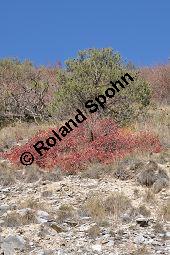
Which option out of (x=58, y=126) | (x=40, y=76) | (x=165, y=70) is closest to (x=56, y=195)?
(x=58, y=126)

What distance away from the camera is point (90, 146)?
675 inches

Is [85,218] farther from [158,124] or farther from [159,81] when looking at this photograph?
[159,81]

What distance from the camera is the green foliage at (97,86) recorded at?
2033 cm

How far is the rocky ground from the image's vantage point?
384 inches

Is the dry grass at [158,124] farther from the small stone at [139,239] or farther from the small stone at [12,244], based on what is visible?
the small stone at [12,244]

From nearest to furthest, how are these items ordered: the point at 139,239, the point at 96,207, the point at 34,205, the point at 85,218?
the point at 139,239 < the point at 85,218 < the point at 96,207 < the point at 34,205

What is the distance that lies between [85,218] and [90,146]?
5974 mm

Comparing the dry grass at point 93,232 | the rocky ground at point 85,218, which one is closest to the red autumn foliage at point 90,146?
the rocky ground at point 85,218

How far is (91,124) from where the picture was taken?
1870 cm

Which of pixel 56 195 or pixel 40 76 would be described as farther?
pixel 40 76

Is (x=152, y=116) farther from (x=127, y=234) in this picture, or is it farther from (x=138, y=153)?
(x=127, y=234)

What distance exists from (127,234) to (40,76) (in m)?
19.1

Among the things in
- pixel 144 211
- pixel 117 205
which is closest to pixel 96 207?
pixel 117 205

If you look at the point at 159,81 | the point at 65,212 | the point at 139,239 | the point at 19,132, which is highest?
the point at 159,81
